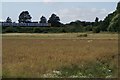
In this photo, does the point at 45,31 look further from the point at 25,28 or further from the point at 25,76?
the point at 25,76

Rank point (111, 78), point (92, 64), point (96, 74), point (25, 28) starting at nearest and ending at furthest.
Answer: point (111, 78)
point (96, 74)
point (92, 64)
point (25, 28)

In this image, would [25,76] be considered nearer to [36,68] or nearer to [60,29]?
[36,68]

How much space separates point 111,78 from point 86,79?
1.03m

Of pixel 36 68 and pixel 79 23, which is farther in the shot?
pixel 79 23

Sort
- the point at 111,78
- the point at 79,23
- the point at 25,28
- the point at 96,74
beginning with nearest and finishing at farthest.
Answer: the point at 111,78 < the point at 96,74 < the point at 25,28 < the point at 79,23

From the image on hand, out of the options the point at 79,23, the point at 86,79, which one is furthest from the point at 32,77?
the point at 79,23

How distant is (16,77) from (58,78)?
145 centimetres

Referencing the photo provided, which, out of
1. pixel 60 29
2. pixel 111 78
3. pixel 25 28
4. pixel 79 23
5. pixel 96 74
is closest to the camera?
pixel 111 78

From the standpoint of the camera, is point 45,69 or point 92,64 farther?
point 92,64

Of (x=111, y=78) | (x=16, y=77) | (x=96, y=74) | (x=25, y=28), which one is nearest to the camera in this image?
(x=16, y=77)

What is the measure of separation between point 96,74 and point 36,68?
242cm

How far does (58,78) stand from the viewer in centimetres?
1179

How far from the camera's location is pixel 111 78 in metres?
12.4

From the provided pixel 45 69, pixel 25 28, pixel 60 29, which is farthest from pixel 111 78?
pixel 60 29
